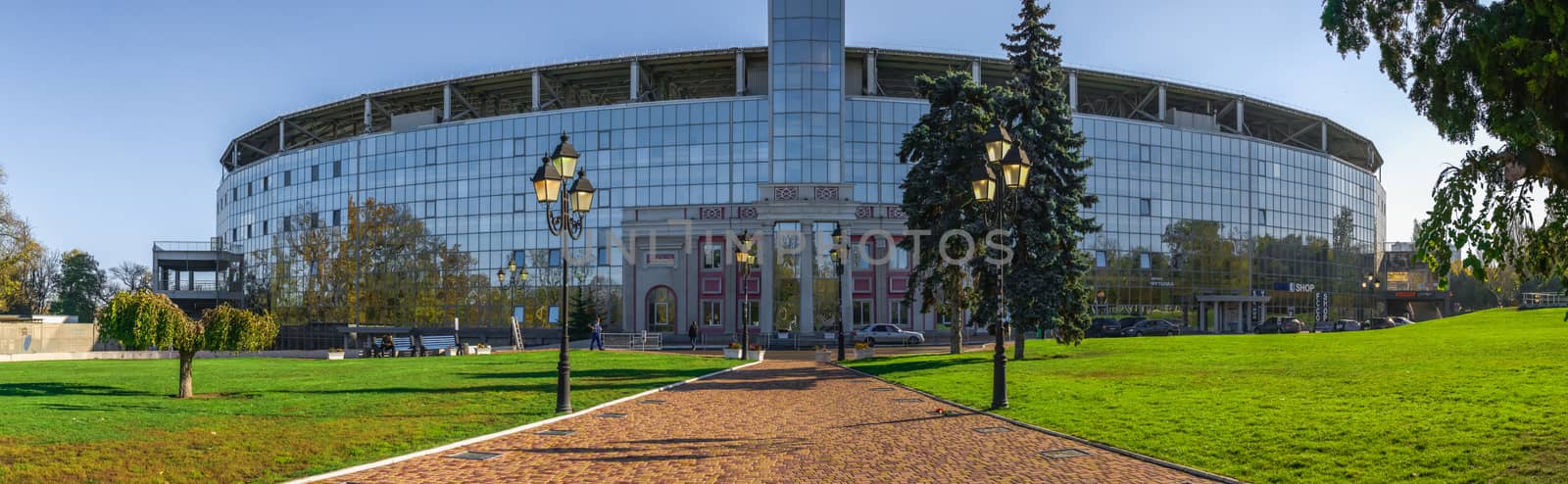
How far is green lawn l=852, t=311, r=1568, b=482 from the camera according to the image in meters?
9.43

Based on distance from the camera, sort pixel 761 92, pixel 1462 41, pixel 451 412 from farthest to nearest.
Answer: pixel 761 92 → pixel 451 412 → pixel 1462 41

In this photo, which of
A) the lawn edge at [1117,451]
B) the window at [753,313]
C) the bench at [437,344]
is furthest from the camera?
the window at [753,313]

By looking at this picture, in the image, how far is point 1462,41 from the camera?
7.63 meters

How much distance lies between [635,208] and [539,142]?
16.1 metres

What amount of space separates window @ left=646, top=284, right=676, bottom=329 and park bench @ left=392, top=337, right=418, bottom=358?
27.4 m

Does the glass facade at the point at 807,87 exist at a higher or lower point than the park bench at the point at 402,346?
higher

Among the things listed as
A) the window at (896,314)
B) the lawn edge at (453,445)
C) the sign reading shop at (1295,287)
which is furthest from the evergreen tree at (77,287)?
the sign reading shop at (1295,287)

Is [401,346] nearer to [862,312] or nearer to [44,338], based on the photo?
[44,338]

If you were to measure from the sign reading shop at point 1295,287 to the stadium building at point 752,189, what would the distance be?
0.19 m

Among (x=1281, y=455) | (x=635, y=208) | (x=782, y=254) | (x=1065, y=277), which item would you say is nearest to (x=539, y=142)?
(x=635, y=208)

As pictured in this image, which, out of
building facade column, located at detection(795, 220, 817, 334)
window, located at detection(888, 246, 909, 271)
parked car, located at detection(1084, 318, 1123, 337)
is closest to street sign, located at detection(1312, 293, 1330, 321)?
parked car, located at detection(1084, 318, 1123, 337)

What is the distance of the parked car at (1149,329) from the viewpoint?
183 feet

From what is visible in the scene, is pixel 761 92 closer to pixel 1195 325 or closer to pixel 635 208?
pixel 635 208

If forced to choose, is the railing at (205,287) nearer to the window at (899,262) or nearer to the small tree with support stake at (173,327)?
the window at (899,262)
